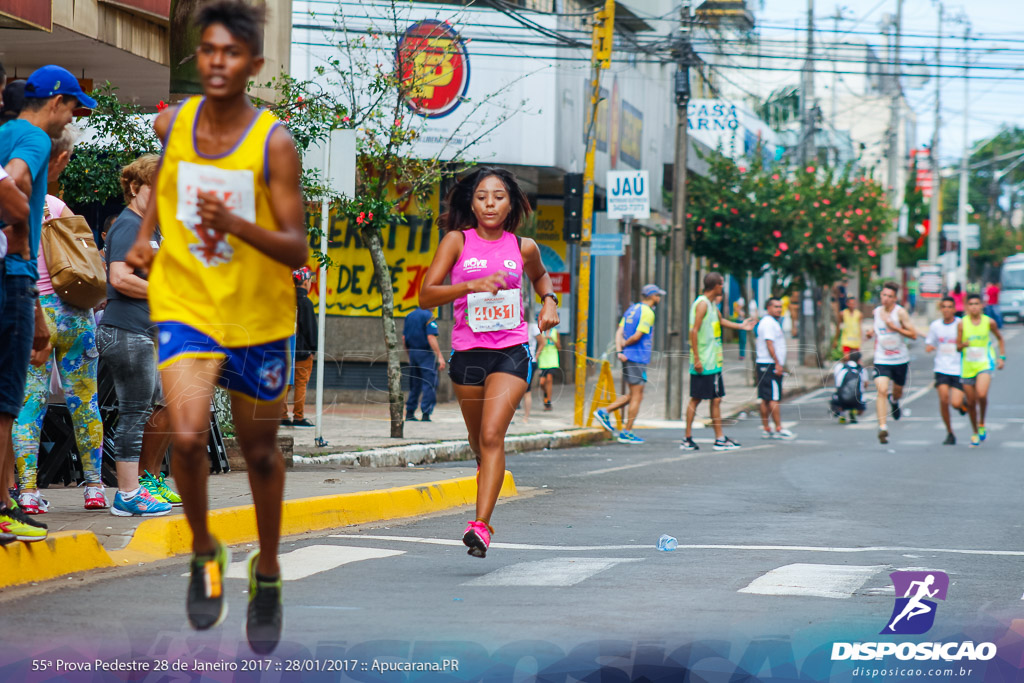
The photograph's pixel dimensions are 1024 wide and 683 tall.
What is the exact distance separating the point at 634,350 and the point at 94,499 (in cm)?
1048

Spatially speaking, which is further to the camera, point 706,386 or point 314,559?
point 706,386

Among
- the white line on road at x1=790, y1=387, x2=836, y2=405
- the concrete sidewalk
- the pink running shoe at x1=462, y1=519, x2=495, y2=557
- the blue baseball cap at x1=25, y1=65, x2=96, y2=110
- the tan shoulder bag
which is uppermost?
the blue baseball cap at x1=25, y1=65, x2=96, y2=110

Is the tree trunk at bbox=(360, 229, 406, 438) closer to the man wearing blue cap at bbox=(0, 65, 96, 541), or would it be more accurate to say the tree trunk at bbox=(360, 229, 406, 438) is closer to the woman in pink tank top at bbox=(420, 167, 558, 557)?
the woman in pink tank top at bbox=(420, 167, 558, 557)

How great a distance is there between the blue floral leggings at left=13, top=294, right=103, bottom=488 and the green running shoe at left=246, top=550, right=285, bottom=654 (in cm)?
317

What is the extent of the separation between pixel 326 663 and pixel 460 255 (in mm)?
2894

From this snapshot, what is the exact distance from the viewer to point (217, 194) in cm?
415

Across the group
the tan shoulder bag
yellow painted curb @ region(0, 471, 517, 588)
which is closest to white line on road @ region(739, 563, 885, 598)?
yellow painted curb @ region(0, 471, 517, 588)

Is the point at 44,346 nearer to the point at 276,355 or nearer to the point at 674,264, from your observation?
the point at 276,355

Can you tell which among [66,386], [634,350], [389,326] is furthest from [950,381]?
[66,386]

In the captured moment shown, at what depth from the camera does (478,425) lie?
270 inches

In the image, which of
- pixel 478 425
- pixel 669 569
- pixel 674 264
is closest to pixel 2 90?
pixel 478 425

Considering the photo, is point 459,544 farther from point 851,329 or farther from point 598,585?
point 851,329

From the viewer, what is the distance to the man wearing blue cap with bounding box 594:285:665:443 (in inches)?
675

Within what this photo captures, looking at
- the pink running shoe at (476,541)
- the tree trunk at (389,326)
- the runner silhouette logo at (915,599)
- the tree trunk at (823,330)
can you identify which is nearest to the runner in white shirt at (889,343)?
the tree trunk at (389,326)
